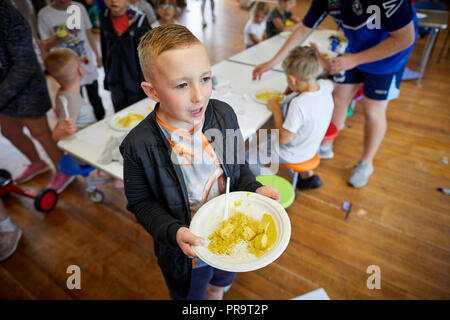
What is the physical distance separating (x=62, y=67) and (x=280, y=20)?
2.50 m

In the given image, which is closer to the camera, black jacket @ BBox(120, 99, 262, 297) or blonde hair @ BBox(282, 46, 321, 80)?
black jacket @ BBox(120, 99, 262, 297)

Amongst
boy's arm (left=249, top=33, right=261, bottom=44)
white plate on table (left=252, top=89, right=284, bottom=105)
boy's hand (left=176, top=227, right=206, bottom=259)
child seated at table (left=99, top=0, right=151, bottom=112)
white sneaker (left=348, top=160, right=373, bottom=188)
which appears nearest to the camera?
boy's hand (left=176, top=227, right=206, bottom=259)

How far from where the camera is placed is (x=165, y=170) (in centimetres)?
71

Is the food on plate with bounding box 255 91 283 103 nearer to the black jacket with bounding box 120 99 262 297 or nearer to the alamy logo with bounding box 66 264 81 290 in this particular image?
the black jacket with bounding box 120 99 262 297

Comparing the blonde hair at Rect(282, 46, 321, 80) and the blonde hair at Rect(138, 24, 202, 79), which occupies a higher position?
the blonde hair at Rect(138, 24, 202, 79)

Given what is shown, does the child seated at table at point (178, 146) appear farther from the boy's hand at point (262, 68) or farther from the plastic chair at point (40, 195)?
the plastic chair at point (40, 195)

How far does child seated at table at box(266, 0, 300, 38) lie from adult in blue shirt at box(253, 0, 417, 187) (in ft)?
4.69

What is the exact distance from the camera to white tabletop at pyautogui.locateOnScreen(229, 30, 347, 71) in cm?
232

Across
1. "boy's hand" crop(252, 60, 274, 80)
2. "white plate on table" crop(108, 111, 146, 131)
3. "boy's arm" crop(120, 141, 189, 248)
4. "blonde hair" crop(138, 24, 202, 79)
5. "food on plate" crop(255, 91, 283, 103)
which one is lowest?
"food on plate" crop(255, 91, 283, 103)

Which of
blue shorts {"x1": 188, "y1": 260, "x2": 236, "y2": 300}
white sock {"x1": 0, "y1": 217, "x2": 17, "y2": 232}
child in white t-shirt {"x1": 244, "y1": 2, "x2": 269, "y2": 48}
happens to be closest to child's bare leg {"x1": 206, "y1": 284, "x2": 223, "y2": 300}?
blue shorts {"x1": 188, "y1": 260, "x2": 236, "y2": 300}

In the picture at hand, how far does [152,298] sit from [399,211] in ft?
5.50

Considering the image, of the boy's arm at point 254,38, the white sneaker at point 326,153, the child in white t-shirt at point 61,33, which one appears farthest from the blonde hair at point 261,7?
the child in white t-shirt at point 61,33

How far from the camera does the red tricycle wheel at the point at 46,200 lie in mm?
1861

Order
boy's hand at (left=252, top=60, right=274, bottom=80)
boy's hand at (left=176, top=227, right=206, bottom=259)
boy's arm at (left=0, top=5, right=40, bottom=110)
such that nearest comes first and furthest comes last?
boy's hand at (left=176, top=227, right=206, bottom=259), boy's arm at (left=0, top=5, right=40, bottom=110), boy's hand at (left=252, top=60, right=274, bottom=80)
